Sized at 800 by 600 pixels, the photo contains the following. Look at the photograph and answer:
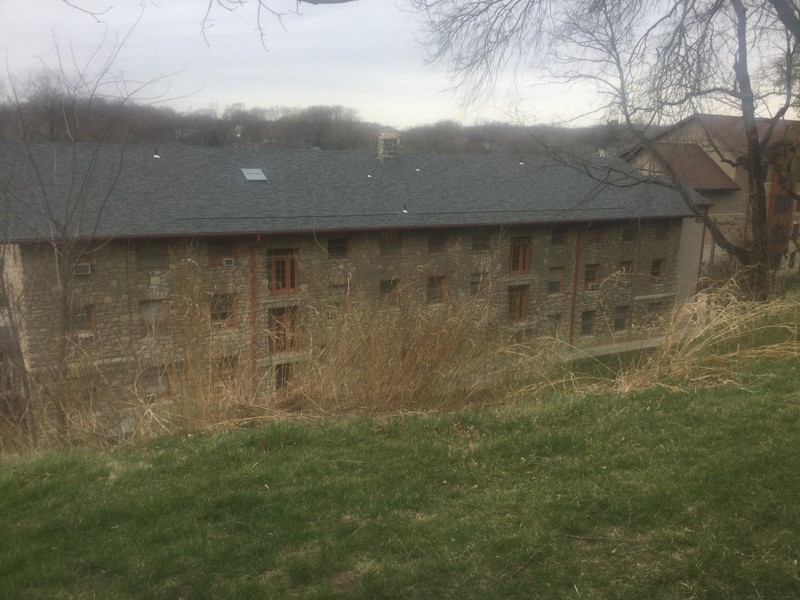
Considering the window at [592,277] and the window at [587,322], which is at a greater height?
the window at [592,277]

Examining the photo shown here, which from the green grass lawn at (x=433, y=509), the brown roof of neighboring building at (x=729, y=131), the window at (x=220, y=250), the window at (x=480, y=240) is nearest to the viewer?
the green grass lawn at (x=433, y=509)

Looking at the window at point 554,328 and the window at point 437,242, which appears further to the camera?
the window at point 437,242

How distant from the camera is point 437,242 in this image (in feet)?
76.6

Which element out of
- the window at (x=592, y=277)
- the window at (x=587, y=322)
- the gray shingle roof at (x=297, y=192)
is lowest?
the window at (x=587, y=322)

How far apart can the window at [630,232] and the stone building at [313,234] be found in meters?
0.07

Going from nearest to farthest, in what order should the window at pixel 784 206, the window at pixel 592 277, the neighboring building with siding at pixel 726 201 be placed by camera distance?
the window at pixel 592 277, the neighboring building with siding at pixel 726 201, the window at pixel 784 206

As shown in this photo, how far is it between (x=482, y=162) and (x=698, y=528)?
26801 mm

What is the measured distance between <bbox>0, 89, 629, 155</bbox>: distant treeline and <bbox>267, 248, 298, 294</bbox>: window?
4629 millimetres

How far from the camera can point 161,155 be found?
74.4 ft

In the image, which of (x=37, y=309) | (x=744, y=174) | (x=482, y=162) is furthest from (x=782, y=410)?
(x=744, y=174)

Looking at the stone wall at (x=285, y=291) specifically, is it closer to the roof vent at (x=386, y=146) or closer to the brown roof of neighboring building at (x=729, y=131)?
the brown roof of neighboring building at (x=729, y=131)

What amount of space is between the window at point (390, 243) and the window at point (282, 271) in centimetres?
307

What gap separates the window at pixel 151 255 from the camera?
18422 millimetres

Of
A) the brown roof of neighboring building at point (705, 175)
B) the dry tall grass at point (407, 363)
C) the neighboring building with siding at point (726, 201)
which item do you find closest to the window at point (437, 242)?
the neighboring building with siding at point (726, 201)
